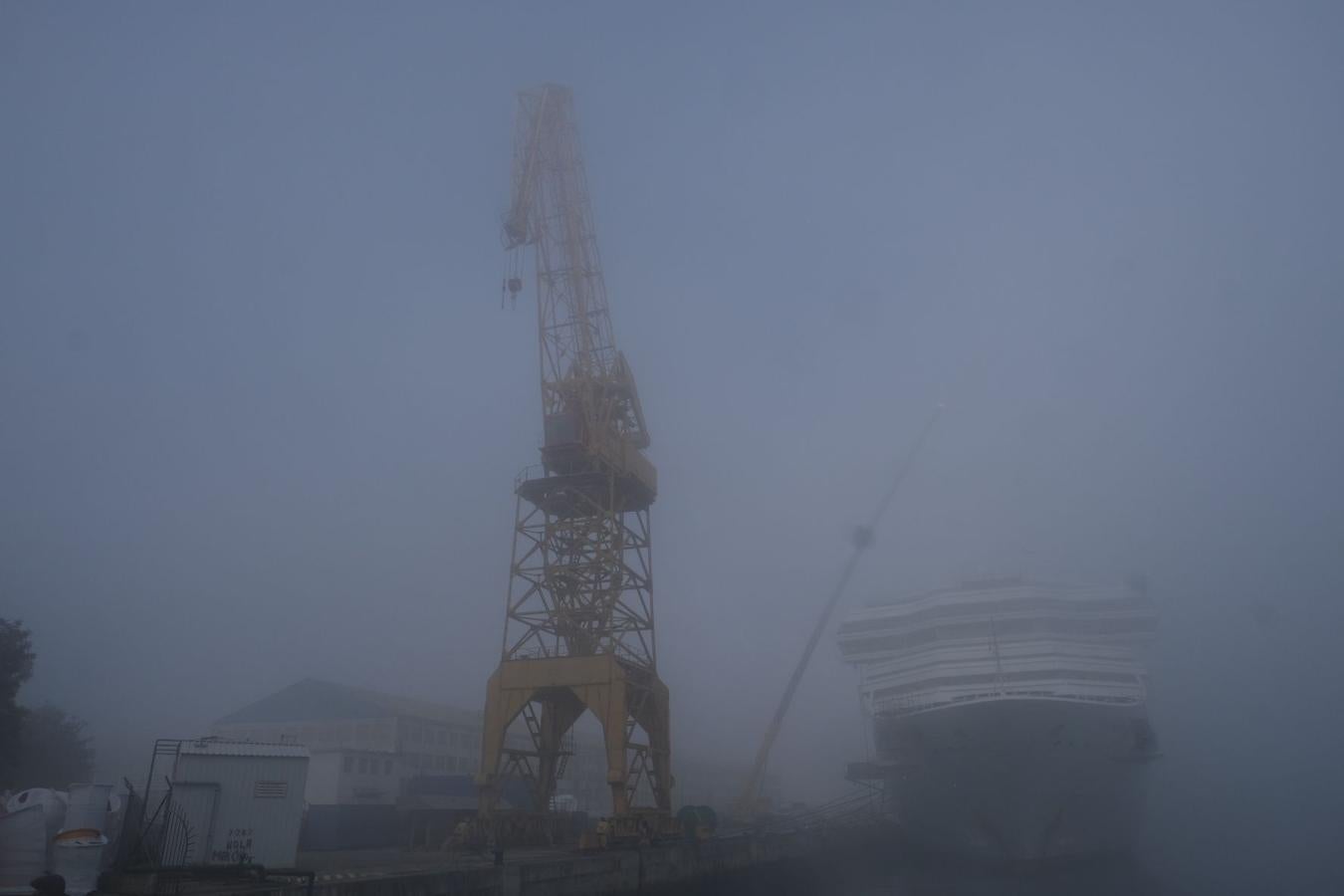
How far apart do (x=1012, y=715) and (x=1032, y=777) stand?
228cm

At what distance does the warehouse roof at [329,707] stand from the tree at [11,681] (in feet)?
78.8

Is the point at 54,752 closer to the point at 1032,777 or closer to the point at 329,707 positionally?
the point at 329,707

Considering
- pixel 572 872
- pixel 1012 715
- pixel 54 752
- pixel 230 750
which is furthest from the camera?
pixel 54 752

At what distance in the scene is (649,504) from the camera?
35.9 metres

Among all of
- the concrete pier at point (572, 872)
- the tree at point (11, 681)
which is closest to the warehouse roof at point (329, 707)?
the tree at point (11, 681)

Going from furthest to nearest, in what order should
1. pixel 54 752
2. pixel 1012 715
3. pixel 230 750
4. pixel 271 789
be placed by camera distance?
pixel 54 752
pixel 1012 715
pixel 271 789
pixel 230 750

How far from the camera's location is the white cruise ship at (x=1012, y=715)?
3231 centimetres

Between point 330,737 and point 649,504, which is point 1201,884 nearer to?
point 649,504

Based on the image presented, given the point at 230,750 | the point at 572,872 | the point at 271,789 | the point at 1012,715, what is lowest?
the point at 572,872

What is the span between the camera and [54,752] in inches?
2039

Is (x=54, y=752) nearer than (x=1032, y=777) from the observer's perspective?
No

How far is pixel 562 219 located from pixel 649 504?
525 inches

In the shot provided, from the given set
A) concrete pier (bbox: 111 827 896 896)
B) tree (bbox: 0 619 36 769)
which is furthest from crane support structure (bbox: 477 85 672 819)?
tree (bbox: 0 619 36 769)

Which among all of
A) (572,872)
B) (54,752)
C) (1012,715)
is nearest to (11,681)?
(54,752)
